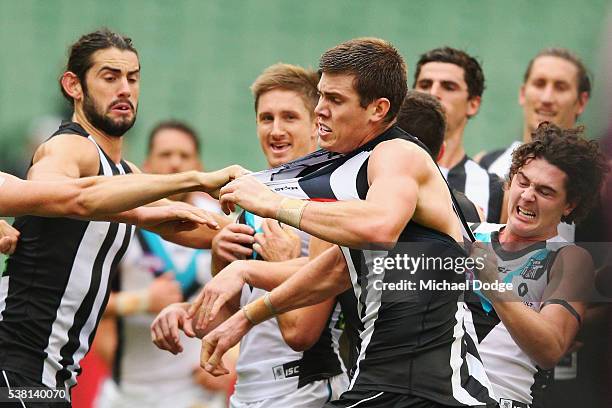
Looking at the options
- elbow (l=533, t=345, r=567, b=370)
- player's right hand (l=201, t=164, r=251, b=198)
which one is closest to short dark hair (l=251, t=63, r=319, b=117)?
player's right hand (l=201, t=164, r=251, b=198)

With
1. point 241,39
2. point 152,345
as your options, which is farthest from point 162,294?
point 241,39

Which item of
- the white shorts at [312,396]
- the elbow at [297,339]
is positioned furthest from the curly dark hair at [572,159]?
the white shorts at [312,396]

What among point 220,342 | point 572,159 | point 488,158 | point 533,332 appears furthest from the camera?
point 488,158

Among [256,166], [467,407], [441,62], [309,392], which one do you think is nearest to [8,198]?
[309,392]

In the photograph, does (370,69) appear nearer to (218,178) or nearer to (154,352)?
(218,178)

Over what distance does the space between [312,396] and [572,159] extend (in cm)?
171

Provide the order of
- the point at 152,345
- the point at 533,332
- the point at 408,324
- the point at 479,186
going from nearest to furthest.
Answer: the point at 408,324 < the point at 533,332 < the point at 479,186 < the point at 152,345

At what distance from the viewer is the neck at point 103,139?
5.83 meters

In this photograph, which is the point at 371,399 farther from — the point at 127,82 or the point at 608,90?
the point at 608,90

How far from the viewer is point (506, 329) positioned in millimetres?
5031

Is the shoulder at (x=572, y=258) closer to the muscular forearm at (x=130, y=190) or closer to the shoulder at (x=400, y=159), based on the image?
the shoulder at (x=400, y=159)

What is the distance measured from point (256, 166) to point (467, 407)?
713 centimetres

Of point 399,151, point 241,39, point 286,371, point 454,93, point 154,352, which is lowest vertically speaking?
point 154,352

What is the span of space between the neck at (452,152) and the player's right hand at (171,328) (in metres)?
2.28
